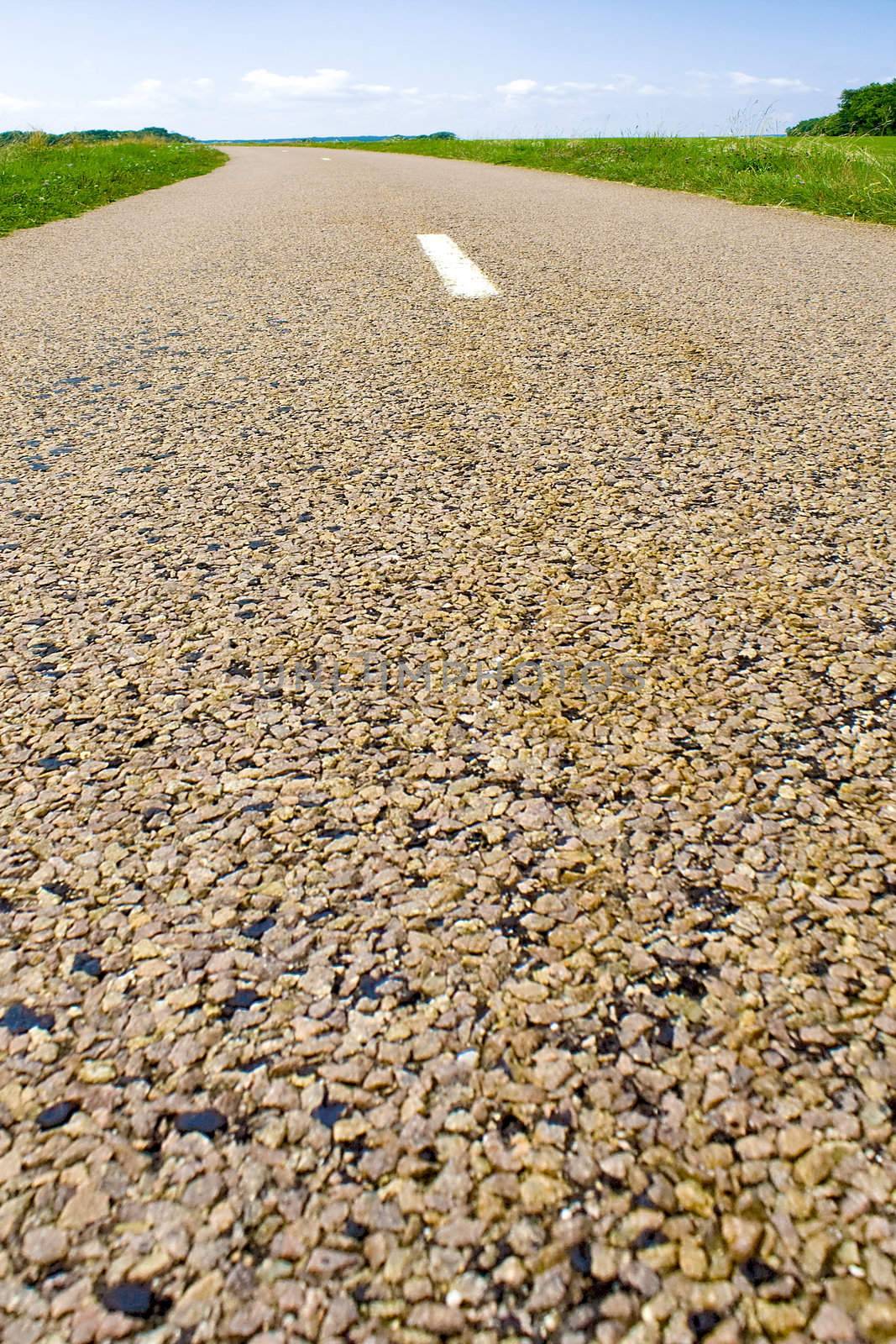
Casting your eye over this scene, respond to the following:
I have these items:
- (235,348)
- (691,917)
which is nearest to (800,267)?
(235,348)

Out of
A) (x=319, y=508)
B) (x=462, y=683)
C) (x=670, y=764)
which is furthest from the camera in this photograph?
(x=319, y=508)

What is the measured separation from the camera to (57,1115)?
40.3 inches

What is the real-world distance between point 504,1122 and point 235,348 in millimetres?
3713

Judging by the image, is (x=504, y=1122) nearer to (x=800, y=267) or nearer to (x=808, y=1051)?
(x=808, y=1051)

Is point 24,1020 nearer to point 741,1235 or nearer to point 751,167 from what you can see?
point 741,1235

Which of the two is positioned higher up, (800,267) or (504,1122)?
(800,267)

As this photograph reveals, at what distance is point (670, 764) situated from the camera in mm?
1534

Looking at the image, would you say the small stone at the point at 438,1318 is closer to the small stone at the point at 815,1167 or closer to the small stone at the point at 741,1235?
the small stone at the point at 741,1235

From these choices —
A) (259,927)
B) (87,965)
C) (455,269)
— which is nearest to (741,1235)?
(259,927)

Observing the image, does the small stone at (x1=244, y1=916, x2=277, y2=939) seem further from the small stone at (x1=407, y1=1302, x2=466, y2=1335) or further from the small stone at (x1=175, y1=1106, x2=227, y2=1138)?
the small stone at (x1=407, y1=1302, x2=466, y2=1335)

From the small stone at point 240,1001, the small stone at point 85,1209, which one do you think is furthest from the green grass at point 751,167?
the small stone at point 85,1209

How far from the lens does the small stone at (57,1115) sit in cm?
101

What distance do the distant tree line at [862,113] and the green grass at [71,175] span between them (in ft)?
81.9

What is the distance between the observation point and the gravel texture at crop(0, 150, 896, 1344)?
0.90m
